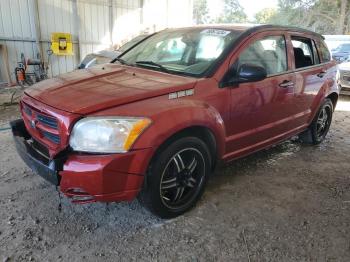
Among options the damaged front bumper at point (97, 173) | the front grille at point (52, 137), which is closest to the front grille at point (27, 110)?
the front grille at point (52, 137)

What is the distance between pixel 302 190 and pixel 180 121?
1.69 metres

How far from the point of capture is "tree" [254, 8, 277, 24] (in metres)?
34.4

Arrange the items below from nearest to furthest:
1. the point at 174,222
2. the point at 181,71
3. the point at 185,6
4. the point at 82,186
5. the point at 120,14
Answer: the point at 82,186 → the point at 174,222 → the point at 181,71 → the point at 120,14 → the point at 185,6

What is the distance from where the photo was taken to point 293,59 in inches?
145

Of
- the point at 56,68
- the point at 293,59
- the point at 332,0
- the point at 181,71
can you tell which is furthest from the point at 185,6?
the point at 332,0

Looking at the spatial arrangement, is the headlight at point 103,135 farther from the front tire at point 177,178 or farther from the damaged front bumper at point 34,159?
the front tire at point 177,178

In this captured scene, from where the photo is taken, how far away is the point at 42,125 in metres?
2.46

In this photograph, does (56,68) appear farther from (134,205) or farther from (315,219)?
(315,219)

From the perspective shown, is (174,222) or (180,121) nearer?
(180,121)

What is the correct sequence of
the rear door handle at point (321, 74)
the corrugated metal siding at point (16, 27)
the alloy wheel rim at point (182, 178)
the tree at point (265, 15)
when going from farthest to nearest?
the tree at point (265, 15), the corrugated metal siding at point (16, 27), the rear door handle at point (321, 74), the alloy wheel rim at point (182, 178)

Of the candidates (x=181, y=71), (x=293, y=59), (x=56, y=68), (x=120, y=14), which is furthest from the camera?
(x=120, y=14)

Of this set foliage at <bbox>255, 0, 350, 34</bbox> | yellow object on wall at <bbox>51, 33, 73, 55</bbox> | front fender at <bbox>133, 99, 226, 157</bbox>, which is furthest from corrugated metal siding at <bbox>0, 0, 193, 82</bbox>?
foliage at <bbox>255, 0, 350, 34</bbox>

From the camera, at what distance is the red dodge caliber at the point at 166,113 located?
219cm

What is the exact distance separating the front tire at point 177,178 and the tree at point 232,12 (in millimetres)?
38655
